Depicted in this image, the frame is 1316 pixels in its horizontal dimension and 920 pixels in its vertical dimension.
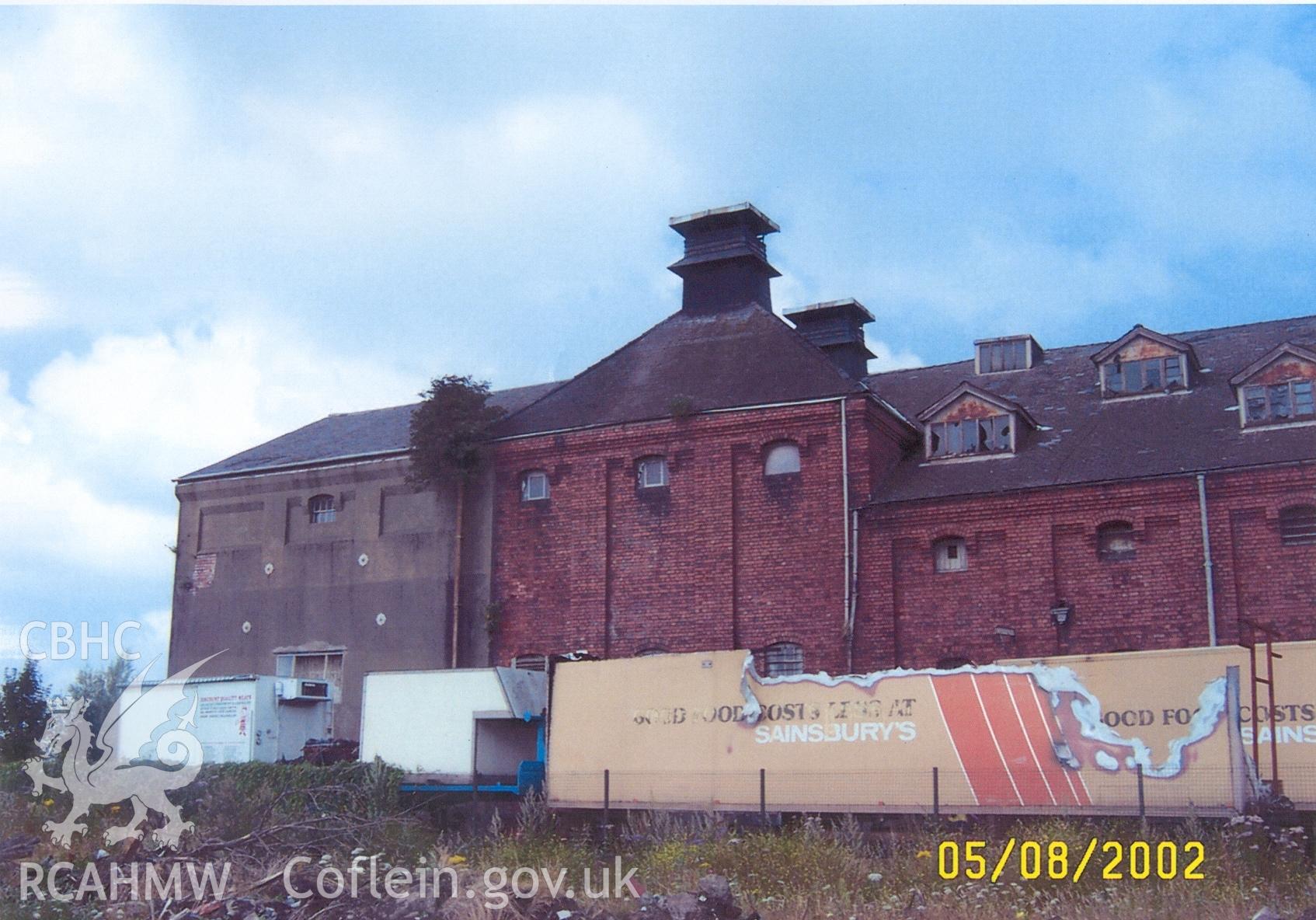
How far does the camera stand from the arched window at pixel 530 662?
99.6 feet

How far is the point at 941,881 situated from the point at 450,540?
715 inches

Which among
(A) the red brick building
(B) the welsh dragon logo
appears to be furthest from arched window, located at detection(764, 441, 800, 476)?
(B) the welsh dragon logo

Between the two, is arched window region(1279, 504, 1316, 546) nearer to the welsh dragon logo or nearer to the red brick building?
the red brick building

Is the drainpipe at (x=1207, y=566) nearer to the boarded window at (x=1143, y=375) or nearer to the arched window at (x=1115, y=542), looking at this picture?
the arched window at (x=1115, y=542)

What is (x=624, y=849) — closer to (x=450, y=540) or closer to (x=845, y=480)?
(x=845, y=480)

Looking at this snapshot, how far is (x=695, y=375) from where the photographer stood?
103ft

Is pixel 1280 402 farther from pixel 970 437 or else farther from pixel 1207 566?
pixel 970 437

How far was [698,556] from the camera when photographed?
29.1 meters

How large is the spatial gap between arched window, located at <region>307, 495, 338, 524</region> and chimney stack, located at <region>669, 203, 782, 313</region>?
9.86 metres

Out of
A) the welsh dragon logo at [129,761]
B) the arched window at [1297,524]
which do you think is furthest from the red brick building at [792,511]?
the welsh dragon logo at [129,761]

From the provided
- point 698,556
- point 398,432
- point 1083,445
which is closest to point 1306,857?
point 1083,445

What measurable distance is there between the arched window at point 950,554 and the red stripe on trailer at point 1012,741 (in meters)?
6.74
